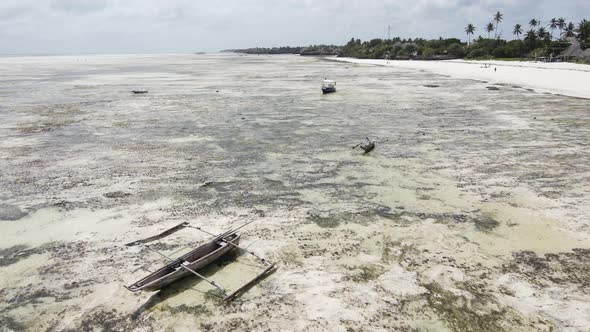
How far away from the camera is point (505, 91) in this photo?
43.3 metres

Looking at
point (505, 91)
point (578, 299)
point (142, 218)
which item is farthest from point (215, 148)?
point (505, 91)

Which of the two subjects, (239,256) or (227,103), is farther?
(227,103)

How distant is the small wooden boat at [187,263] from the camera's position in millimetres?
8383

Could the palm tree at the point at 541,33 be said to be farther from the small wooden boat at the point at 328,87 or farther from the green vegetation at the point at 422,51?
the small wooden boat at the point at 328,87

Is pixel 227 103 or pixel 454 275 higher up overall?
pixel 227 103

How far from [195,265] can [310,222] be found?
13.8 feet

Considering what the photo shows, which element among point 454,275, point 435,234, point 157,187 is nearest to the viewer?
point 454,275

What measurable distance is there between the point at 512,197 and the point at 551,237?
2.97 meters

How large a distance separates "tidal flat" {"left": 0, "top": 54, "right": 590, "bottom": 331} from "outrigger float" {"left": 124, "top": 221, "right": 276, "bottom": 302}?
0.27 m

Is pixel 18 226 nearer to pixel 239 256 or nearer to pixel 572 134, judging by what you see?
pixel 239 256

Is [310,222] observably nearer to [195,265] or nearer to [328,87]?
[195,265]

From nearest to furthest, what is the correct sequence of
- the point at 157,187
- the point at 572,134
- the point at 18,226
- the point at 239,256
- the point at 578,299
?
1. the point at 578,299
2. the point at 239,256
3. the point at 18,226
4. the point at 157,187
5. the point at 572,134

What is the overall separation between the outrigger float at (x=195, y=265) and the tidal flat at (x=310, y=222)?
268 mm

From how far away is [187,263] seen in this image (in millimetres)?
9148
